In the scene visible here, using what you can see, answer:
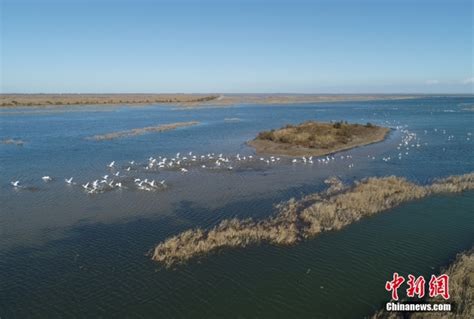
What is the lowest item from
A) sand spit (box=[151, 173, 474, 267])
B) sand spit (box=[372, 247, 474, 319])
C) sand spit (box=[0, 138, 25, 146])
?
sand spit (box=[372, 247, 474, 319])

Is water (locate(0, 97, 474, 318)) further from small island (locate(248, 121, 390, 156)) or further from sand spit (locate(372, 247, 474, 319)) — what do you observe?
small island (locate(248, 121, 390, 156))

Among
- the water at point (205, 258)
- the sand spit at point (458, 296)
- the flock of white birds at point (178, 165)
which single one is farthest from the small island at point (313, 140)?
the sand spit at point (458, 296)

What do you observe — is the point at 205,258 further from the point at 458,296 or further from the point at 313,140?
the point at 313,140

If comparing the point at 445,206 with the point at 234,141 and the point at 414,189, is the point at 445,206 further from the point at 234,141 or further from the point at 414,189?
the point at 234,141

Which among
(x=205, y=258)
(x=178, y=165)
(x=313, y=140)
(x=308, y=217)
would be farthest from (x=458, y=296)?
(x=313, y=140)

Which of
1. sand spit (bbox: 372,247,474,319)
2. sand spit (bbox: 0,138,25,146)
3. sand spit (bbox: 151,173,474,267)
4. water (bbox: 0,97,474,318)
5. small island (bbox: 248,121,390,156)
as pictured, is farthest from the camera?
sand spit (bbox: 0,138,25,146)

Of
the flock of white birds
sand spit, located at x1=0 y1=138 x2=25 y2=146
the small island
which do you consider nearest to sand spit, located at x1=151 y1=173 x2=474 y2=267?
the flock of white birds
